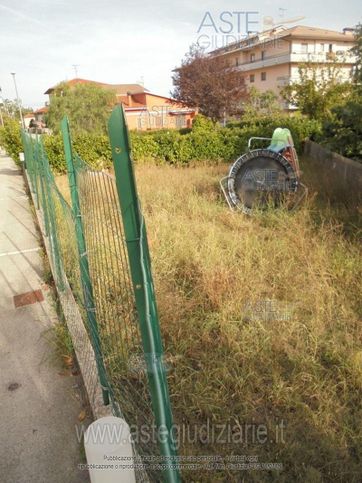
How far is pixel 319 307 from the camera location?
3062 mm

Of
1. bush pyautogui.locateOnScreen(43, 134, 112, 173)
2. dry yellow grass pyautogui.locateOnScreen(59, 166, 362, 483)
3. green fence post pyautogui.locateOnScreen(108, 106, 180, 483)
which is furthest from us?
bush pyautogui.locateOnScreen(43, 134, 112, 173)

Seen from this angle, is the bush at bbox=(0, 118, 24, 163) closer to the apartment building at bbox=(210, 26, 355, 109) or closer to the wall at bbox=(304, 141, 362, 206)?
the wall at bbox=(304, 141, 362, 206)

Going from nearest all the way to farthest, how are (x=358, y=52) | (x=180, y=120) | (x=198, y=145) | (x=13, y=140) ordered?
(x=358, y=52) < (x=198, y=145) < (x=13, y=140) < (x=180, y=120)

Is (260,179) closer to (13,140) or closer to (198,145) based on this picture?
(198,145)

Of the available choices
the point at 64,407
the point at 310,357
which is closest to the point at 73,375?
the point at 64,407

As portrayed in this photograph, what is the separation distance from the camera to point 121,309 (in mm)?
2197

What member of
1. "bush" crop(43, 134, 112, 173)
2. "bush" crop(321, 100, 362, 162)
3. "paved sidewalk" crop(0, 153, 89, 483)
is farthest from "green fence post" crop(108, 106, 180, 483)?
"bush" crop(43, 134, 112, 173)

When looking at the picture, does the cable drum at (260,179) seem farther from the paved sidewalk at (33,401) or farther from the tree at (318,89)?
the tree at (318,89)

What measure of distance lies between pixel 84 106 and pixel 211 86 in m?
9.81

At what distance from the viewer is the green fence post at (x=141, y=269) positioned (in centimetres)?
90

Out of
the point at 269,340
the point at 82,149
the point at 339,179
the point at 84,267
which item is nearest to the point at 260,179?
the point at 339,179

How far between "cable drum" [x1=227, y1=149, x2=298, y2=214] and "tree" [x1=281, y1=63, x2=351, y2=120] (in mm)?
10564

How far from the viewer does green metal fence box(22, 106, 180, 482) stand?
3.25ft

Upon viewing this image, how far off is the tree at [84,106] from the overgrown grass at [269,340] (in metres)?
23.1
